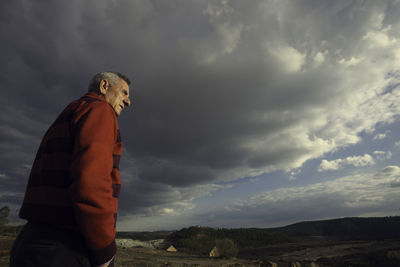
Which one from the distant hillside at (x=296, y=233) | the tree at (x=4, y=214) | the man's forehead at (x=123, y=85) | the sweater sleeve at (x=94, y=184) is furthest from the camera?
the distant hillside at (x=296, y=233)

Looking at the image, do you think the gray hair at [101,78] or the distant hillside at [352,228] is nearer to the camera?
the gray hair at [101,78]

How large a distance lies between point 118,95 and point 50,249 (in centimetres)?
159

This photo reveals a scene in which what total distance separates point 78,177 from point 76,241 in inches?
21.3

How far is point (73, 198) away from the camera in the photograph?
5.08ft

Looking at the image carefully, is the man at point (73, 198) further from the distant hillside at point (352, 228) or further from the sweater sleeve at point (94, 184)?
the distant hillside at point (352, 228)

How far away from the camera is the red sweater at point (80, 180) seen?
61.1 inches

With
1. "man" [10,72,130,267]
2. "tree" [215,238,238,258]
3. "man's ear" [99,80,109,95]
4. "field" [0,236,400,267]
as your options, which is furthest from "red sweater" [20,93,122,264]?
"tree" [215,238,238,258]

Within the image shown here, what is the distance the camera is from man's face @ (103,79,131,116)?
8.00 feet

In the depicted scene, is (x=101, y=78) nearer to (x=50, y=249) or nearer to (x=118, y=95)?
(x=118, y=95)

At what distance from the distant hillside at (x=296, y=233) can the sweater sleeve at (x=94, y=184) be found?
117 ft

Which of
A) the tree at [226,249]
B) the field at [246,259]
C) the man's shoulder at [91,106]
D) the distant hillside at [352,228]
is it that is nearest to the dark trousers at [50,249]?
the man's shoulder at [91,106]

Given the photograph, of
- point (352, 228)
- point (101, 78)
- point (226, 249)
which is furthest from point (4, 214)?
point (352, 228)

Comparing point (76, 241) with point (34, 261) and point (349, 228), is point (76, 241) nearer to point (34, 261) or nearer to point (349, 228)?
point (34, 261)

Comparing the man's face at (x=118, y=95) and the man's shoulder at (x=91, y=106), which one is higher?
the man's face at (x=118, y=95)
